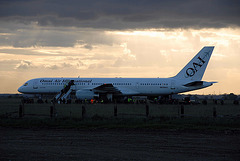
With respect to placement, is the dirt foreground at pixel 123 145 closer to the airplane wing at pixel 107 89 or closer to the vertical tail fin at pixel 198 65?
the airplane wing at pixel 107 89

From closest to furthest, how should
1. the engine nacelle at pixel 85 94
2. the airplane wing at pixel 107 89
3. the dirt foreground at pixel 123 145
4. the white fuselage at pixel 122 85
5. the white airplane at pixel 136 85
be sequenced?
1. the dirt foreground at pixel 123 145
2. the engine nacelle at pixel 85 94
3. the airplane wing at pixel 107 89
4. the white airplane at pixel 136 85
5. the white fuselage at pixel 122 85

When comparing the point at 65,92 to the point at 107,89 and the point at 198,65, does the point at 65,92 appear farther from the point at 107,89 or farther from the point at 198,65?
the point at 198,65

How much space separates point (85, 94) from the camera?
5416 cm

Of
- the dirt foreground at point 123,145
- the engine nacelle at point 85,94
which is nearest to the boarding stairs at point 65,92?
the engine nacelle at point 85,94

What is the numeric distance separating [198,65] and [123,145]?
145 feet

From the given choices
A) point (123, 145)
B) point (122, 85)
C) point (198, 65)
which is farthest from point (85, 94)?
point (123, 145)

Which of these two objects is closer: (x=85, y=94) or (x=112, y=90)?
(x=85, y=94)

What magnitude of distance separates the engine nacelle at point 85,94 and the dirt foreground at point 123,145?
35.5m

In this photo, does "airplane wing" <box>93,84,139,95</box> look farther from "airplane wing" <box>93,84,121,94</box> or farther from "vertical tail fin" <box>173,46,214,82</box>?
"vertical tail fin" <box>173,46,214,82</box>

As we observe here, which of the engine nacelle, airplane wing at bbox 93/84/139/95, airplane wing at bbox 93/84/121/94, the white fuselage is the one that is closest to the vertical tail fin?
the white fuselage

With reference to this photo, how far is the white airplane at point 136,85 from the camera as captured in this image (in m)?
55.6

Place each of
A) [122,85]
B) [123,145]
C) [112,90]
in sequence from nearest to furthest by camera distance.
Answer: [123,145]
[112,90]
[122,85]

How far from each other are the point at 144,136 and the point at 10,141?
5.78 metres

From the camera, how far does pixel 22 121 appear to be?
2283 cm
